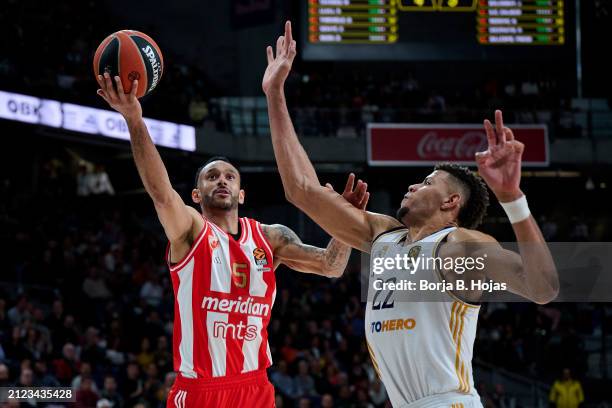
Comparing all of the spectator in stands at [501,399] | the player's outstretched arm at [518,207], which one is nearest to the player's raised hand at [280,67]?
the player's outstretched arm at [518,207]

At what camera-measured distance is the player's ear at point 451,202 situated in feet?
14.1

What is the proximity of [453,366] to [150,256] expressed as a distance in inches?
512

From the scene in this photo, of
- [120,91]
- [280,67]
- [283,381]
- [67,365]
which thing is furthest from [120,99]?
[283,381]

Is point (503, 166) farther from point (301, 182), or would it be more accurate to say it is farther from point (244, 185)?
point (244, 185)

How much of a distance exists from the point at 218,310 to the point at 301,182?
1391mm

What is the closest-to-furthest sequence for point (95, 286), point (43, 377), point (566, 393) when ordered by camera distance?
point (43, 377) → point (566, 393) → point (95, 286)

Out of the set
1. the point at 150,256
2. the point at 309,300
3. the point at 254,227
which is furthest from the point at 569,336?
the point at 254,227

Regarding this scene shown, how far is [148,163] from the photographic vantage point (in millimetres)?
5000

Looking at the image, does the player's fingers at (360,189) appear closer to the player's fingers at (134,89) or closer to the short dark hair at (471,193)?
the short dark hair at (471,193)

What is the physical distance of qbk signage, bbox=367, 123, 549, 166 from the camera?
18795 millimetres

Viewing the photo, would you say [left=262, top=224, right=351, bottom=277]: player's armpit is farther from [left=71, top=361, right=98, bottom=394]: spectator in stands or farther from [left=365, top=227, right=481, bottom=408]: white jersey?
[left=71, top=361, right=98, bottom=394]: spectator in stands

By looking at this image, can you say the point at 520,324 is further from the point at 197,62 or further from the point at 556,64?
the point at 197,62

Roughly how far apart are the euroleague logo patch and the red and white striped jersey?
0.15 ft

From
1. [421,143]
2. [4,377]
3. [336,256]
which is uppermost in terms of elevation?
[421,143]
